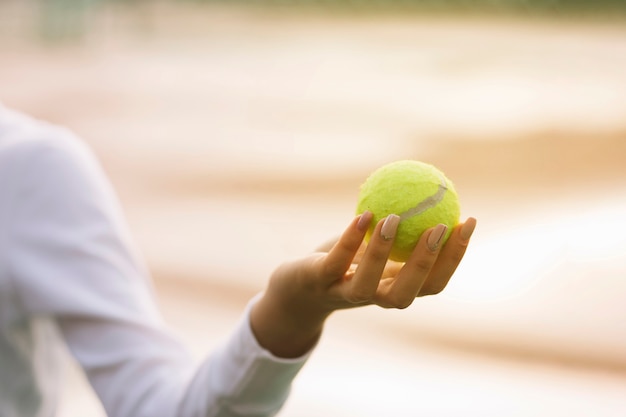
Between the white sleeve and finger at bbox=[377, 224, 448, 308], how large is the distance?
26cm

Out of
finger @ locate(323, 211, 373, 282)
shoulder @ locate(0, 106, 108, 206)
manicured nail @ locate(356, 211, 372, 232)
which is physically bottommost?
shoulder @ locate(0, 106, 108, 206)

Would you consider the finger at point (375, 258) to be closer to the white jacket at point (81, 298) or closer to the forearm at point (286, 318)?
the forearm at point (286, 318)

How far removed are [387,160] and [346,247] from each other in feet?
11.7

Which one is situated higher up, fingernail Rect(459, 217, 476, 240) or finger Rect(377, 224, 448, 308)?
fingernail Rect(459, 217, 476, 240)

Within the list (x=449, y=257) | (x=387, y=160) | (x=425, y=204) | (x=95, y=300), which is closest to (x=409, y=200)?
(x=425, y=204)

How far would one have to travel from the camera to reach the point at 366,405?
7.09 ft

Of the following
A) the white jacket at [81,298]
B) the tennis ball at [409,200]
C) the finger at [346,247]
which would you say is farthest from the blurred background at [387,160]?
the finger at [346,247]

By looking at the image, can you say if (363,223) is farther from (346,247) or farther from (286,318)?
(286,318)

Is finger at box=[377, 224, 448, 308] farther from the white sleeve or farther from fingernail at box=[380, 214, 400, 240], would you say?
the white sleeve

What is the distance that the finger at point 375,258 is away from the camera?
2.23 feet

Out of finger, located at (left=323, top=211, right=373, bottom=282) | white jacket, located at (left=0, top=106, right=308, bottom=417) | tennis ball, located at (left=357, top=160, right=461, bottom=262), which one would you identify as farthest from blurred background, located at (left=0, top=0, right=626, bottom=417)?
finger, located at (left=323, top=211, right=373, bottom=282)

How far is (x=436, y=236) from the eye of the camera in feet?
2.24

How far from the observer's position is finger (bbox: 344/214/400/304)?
0.68 metres

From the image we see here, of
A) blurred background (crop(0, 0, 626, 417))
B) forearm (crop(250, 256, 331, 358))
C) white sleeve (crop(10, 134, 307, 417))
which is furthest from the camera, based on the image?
blurred background (crop(0, 0, 626, 417))
